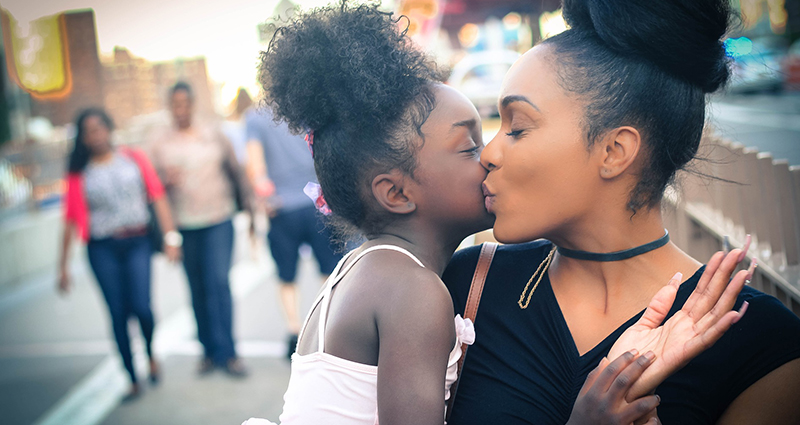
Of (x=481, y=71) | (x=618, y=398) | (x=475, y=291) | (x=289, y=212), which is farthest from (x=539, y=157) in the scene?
(x=481, y=71)

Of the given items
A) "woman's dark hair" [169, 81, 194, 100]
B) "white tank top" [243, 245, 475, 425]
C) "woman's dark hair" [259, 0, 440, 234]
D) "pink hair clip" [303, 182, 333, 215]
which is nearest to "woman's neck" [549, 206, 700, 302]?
"white tank top" [243, 245, 475, 425]

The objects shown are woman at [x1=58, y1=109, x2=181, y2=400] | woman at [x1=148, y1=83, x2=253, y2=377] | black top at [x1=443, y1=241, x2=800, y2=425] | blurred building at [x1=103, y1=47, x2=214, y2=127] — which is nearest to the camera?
black top at [x1=443, y1=241, x2=800, y2=425]

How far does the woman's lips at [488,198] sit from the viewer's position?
5.34 ft

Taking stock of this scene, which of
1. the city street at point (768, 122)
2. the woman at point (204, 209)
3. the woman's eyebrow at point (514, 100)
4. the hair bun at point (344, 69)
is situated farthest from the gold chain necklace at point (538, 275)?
the city street at point (768, 122)

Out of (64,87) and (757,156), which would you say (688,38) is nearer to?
(757,156)

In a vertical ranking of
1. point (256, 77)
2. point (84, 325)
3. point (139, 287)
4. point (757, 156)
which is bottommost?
point (84, 325)

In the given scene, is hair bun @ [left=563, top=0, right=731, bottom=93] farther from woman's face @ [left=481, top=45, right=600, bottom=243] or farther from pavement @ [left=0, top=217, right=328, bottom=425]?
pavement @ [left=0, top=217, right=328, bottom=425]

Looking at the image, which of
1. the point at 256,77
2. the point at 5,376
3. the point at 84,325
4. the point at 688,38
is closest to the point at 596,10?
the point at 688,38

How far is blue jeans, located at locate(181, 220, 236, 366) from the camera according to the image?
16.6 ft

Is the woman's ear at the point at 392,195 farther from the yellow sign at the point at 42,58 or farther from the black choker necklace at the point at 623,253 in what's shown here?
the yellow sign at the point at 42,58

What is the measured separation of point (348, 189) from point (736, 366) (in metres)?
1.01

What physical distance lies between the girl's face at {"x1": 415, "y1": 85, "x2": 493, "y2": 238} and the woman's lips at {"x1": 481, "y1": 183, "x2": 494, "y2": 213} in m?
0.01

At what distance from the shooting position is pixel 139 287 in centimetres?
486

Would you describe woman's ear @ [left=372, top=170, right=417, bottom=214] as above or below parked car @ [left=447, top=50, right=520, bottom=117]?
below
